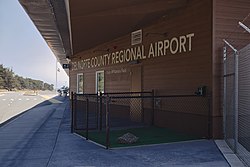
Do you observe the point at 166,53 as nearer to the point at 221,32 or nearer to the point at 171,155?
the point at 221,32

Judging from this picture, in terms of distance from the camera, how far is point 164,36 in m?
12.1

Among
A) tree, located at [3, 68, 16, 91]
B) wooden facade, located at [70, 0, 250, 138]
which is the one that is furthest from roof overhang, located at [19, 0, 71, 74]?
tree, located at [3, 68, 16, 91]

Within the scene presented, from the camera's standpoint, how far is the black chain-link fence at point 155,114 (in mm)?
9570

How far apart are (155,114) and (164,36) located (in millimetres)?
2846

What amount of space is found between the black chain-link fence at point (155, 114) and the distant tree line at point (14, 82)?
74.2m

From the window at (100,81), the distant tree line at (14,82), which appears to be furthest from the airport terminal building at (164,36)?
the distant tree line at (14,82)

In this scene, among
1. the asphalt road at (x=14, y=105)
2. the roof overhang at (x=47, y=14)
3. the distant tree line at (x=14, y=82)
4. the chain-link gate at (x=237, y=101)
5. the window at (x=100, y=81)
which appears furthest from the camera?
the distant tree line at (x=14, y=82)

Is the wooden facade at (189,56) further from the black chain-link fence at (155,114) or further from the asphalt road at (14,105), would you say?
the asphalt road at (14,105)

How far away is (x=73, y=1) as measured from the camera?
30.3 ft

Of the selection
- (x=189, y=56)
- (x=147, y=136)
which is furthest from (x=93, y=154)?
(x=189, y=56)

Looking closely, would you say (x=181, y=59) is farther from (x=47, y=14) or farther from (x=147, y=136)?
(x=47, y=14)

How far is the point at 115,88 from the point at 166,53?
5.61 metres

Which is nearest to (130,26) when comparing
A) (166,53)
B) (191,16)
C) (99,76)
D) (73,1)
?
(166,53)

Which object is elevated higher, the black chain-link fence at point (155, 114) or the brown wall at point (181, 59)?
the brown wall at point (181, 59)
